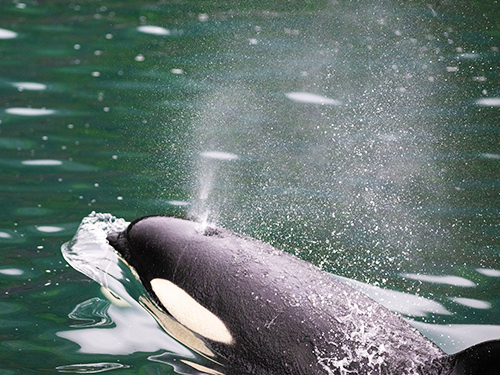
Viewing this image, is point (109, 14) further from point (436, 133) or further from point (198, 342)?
point (198, 342)

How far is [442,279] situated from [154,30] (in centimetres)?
747

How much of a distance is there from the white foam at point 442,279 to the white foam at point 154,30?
23.4 feet

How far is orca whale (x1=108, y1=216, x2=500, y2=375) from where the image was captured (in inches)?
154

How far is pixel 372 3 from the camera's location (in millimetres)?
14562

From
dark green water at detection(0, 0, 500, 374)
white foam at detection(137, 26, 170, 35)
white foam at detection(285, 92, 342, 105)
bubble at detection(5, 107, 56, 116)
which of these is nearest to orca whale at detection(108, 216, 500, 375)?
dark green water at detection(0, 0, 500, 374)

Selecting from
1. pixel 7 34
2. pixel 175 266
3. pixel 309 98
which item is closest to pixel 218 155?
pixel 309 98

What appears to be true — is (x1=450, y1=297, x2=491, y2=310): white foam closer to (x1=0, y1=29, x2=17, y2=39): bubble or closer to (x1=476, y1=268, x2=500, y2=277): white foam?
(x1=476, y1=268, x2=500, y2=277): white foam

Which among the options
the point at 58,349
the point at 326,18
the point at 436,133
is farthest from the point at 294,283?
the point at 326,18

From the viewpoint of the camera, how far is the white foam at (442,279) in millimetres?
5910

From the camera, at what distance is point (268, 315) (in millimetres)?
4207

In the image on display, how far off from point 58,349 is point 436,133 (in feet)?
18.9

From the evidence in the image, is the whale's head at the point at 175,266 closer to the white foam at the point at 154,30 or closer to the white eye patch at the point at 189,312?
the white eye patch at the point at 189,312

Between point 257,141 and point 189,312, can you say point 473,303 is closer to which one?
point 189,312

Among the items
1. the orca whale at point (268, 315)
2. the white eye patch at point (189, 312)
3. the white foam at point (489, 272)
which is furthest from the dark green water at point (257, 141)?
the orca whale at point (268, 315)
